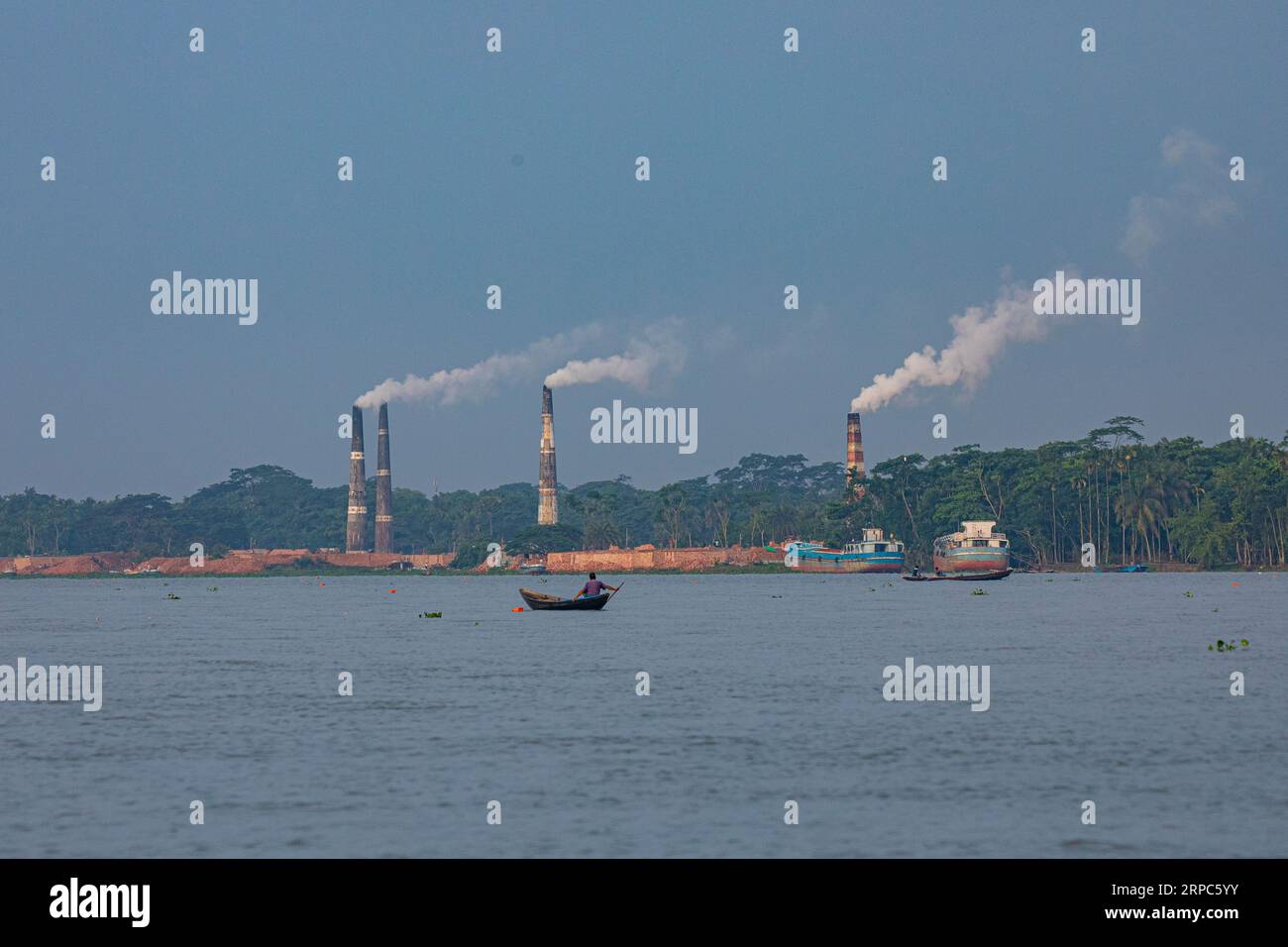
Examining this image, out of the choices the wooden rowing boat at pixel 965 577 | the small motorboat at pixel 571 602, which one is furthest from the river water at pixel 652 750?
the wooden rowing boat at pixel 965 577

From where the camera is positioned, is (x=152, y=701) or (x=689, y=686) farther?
(x=689, y=686)

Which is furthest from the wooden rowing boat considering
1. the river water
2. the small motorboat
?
the river water

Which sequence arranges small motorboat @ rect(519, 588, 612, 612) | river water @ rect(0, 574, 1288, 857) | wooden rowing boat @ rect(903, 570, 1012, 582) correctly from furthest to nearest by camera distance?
wooden rowing boat @ rect(903, 570, 1012, 582) → small motorboat @ rect(519, 588, 612, 612) → river water @ rect(0, 574, 1288, 857)

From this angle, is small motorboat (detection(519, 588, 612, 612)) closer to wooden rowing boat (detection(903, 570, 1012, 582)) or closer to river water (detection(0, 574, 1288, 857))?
river water (detection(0, 574, 1288, 857))

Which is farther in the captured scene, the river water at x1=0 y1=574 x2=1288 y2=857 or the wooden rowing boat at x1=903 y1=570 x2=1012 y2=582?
the wooden rowing boat at x1=903 y1=570 x2=1012 y2=582

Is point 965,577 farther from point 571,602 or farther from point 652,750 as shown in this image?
point 652,750

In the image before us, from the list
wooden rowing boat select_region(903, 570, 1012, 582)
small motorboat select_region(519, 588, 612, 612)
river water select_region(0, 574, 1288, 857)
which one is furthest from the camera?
wooden rowing boat select_region(903, 570, 1012, 582)

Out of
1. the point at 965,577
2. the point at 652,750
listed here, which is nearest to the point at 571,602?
the point at 652,750
